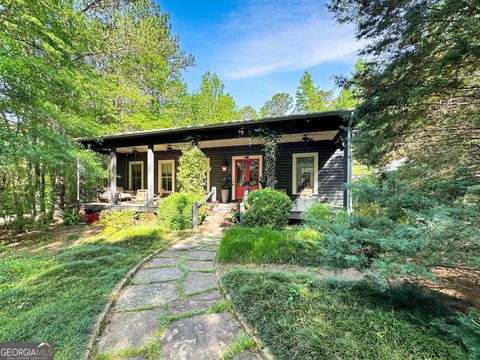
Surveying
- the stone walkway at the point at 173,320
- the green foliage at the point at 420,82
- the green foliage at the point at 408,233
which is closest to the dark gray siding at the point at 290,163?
the green foliage at the point at 420,82

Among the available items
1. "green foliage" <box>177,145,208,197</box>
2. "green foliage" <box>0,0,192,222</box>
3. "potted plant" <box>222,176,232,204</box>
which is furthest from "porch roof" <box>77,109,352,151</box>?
"potted plant" <box>222,176,232,204</box>

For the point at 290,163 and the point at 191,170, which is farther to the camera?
the point at 290,163

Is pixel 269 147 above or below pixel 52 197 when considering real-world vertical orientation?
above

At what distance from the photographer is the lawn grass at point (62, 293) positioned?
1954 mm

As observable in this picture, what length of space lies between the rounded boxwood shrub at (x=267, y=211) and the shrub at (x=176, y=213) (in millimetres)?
1827

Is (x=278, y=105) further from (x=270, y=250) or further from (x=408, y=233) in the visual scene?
(x=408, y=233)

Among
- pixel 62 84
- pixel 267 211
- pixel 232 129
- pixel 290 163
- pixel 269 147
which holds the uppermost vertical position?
pixel 62 84

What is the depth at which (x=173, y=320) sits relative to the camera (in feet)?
7.20

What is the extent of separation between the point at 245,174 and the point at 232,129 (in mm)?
3212

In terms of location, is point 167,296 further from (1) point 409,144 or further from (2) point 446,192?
(1) point 409,144

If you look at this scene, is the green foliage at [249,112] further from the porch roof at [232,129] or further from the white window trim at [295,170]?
the porch roof at [232,129]

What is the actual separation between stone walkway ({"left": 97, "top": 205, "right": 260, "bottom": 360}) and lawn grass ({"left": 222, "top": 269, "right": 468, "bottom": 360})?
27cm

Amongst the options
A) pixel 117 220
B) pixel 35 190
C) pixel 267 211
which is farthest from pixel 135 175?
pixel 267 211

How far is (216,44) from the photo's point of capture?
10148mm
